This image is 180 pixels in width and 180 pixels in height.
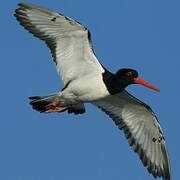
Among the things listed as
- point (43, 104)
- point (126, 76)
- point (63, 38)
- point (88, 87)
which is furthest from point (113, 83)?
point (43, 104)

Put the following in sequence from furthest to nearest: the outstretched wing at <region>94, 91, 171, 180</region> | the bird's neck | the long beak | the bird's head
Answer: the outstretched wing at <region>94, 91, 171, 180</region>, the long beak, the bird's head, the bird's neck

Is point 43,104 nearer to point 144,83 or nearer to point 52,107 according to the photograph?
point 52,107

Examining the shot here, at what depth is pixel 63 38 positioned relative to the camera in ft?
67.8

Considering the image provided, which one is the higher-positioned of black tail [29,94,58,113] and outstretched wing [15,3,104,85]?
outstretched wing [15,3,104,85]

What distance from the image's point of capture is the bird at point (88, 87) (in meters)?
20.3

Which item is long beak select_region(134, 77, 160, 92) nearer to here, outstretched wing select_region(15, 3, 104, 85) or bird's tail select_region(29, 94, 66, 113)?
outstretched wing select_region(15, 3, 104, 85)

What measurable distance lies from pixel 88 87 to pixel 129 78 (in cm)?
123

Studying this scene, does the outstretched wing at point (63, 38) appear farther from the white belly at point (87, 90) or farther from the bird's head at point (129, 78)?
the bird's head at point (129, 78)

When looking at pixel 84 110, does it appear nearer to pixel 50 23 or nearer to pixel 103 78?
pixel 103 78

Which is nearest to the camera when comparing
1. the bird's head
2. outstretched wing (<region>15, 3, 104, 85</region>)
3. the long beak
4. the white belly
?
outstretched wing (<region>15, 3, 104, 85</region>)

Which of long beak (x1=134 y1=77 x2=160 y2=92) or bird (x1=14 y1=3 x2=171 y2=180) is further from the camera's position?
long beak (x1=134 y1=77 x2=160 y2=92)

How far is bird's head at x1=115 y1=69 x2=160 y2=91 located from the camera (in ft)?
69.6

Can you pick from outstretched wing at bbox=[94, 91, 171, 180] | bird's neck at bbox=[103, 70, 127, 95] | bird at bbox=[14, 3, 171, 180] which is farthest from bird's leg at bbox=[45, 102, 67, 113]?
outstretched wing at bbox=[94, 91, 171, 180]

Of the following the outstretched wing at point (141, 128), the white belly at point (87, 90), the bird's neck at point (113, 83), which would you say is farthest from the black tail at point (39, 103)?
the outstretched wing at point (141, 128)
